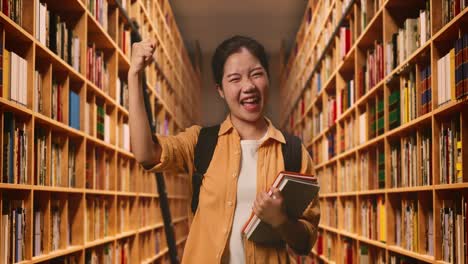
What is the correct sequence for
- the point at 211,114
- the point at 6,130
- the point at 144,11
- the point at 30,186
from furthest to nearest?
the point at 211,114, the point at 144,11, the point at 30,186, the point at 6,130

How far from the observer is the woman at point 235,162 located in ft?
5.73

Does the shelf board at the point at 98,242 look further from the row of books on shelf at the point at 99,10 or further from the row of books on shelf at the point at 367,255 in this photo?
the row of books on shelf at the point at 367,255

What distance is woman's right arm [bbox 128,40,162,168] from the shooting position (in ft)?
5.65

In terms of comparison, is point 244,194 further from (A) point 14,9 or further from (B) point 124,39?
(B) point 124,39

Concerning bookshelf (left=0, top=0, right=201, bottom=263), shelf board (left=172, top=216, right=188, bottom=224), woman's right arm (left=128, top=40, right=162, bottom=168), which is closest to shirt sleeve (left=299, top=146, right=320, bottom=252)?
woman's right arm (left=128, top=40, right=162, bottom=168)

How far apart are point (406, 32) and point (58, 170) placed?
2.02m

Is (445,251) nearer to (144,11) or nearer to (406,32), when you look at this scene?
(406,32)

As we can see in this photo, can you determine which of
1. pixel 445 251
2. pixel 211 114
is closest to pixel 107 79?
pixel 445 251

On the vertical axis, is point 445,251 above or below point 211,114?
below

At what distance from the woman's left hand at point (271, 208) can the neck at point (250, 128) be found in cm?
23

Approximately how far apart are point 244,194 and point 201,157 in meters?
0.18

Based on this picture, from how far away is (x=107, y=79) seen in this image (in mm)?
4465

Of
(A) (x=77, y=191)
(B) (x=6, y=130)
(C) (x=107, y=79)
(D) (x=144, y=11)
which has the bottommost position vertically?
(A) (x=77, y=191)

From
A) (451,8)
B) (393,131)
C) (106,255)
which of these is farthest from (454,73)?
(106,255)
